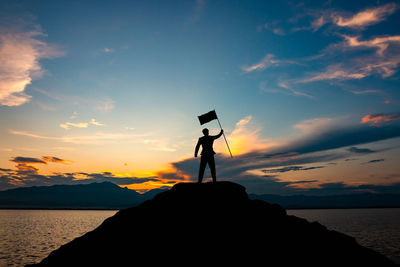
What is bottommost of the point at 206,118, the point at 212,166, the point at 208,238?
the point at 208,238

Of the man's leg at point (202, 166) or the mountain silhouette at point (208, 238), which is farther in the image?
the man's leg at point (202, 166)

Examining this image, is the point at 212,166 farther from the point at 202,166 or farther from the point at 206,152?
the point at 206,152

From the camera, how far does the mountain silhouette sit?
11094 millimetres

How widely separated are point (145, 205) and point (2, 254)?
96.2 feet

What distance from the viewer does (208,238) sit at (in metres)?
11.5

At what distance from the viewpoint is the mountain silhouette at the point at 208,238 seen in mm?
11094

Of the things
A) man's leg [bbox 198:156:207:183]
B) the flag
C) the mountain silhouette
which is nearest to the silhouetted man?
man's leg [bbox 198:156:207:183]

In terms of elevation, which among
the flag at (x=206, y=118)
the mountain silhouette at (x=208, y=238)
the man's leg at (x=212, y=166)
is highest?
the flag at (x=206, y=118)

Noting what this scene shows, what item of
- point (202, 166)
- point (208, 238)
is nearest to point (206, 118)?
point (202, 166)

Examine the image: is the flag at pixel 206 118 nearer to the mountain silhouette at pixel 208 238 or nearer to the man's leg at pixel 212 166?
the man's leg at pixel 212 166

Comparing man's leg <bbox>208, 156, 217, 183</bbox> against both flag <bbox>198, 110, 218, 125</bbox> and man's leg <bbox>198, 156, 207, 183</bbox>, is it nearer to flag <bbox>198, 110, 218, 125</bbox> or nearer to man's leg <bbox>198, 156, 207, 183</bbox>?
man's leg <bbox>198, 156, 207, 183</bbox>

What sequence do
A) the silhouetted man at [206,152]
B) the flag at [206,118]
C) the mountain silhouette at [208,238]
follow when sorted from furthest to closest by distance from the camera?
the flag at [206,118] → the silhouetted man at [206,152] → the mountain silhouette at [208,238]

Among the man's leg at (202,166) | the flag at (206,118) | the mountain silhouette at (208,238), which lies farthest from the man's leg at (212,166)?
the flag at (206,118)

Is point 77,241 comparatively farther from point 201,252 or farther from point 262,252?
point 262,252
